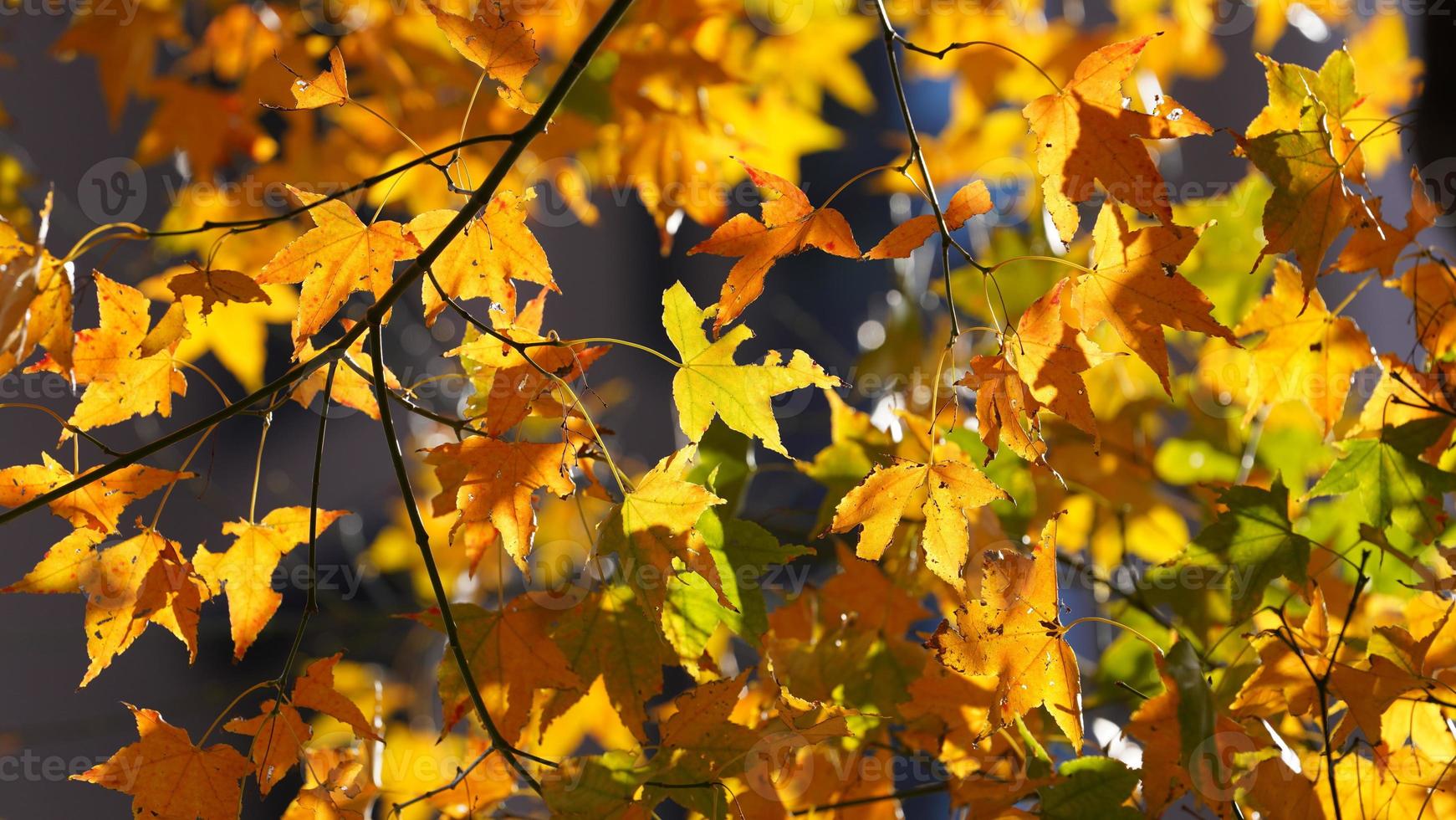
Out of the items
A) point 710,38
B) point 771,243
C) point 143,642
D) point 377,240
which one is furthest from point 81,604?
point 771,243

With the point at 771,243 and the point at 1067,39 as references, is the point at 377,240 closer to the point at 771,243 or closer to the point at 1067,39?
the point at 771,243

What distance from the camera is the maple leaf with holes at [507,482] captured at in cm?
69

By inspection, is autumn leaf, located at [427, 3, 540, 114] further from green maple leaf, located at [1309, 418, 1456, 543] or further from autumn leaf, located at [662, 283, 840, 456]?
green maple leaf, located at [1309, 418, 1456, 543]

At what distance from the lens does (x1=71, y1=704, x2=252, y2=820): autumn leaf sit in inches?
27.4

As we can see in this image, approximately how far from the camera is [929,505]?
0.68 meters

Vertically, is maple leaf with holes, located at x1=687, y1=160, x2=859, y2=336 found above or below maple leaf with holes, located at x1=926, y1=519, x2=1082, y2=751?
above

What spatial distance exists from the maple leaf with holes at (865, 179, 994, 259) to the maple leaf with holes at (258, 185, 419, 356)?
12.7 inches

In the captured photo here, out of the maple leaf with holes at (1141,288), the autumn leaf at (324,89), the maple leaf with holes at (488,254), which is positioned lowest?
the maple leaf with holes at (1141,288)

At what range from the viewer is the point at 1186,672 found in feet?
2.28

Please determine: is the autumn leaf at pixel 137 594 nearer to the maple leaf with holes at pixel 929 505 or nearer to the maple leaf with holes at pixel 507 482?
the maple leaf with holes at pixel 507 482

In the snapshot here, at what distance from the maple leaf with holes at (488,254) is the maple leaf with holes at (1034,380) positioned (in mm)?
305

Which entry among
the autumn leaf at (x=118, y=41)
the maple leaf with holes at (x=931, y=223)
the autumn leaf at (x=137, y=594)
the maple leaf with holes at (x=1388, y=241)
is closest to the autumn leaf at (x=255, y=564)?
the autumn leaf at (x=137, y=594)

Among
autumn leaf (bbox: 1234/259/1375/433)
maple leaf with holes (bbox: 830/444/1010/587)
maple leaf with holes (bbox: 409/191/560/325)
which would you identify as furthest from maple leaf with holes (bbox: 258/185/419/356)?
autumn leaf (bbox: 1234/259/1375/433)

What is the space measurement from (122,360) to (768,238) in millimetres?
475
